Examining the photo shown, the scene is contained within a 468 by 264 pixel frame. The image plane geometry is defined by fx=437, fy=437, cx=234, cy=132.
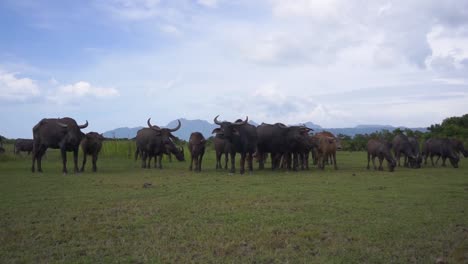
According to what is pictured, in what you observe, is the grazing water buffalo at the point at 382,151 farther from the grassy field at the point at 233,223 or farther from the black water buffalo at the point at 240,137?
the black water buffalo at the point at 240,137

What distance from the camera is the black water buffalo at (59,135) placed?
19.6 m

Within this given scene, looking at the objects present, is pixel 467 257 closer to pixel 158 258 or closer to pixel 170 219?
pixel 158 258

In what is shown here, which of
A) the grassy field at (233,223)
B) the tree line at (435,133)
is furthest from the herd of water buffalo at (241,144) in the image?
the tree line at (435,133)

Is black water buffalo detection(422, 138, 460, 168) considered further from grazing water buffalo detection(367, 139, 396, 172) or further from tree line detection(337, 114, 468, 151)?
tree line detection(337, 114, 468, 151)

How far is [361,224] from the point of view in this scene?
29.1 feet

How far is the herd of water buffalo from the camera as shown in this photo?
65.3 feet

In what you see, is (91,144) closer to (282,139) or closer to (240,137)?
(240,137)

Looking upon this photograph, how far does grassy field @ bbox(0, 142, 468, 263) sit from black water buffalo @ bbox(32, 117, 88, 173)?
4.54 m

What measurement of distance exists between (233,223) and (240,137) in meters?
11.2

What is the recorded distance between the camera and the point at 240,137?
65.5 feet

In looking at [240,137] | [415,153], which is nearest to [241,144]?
[240,137]

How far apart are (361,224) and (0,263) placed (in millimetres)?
6502

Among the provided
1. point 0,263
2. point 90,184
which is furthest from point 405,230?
point 90,184

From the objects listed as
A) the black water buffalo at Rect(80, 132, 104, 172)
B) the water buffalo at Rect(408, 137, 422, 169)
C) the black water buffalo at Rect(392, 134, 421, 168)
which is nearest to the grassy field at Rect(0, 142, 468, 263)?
the black water buffalo at Rect(80, 132, 104, 172)
